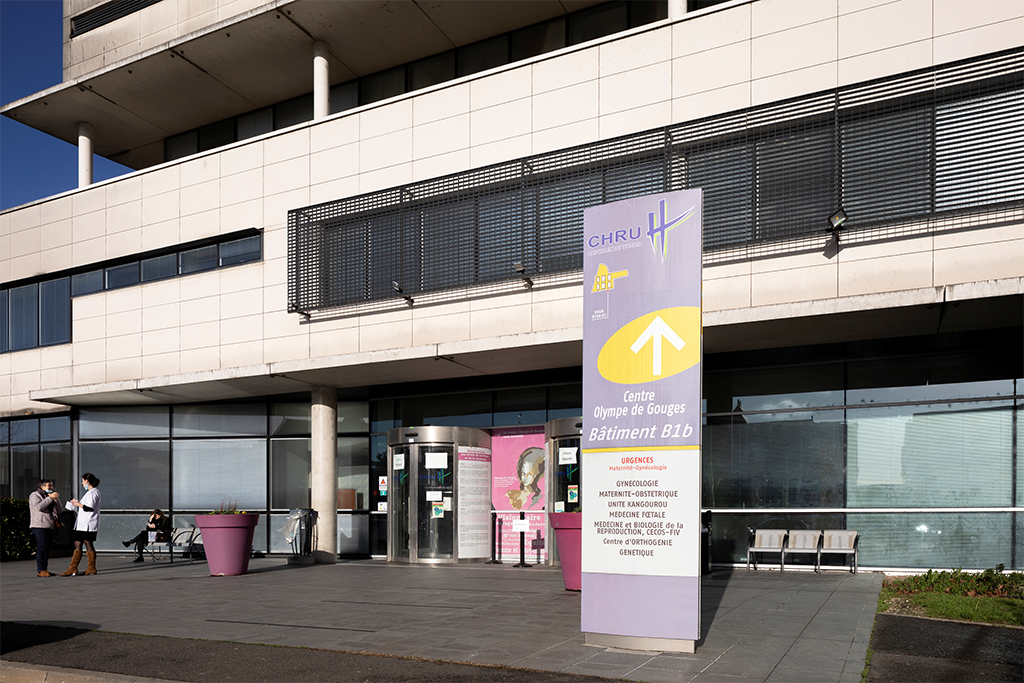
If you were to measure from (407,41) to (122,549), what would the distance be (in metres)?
14.6

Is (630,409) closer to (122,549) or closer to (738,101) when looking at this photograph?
(738,101)

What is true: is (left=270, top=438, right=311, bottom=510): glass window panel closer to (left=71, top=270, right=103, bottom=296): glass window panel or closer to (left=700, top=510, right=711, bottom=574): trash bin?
(left=71, top=270, right=103, bottom=296): glass window panel

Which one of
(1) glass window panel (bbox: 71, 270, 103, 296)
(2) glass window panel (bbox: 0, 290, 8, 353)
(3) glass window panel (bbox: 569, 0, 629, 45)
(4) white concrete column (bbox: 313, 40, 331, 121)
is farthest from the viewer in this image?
(2) glass window panel (bbox: 0, 290, 8, 353)

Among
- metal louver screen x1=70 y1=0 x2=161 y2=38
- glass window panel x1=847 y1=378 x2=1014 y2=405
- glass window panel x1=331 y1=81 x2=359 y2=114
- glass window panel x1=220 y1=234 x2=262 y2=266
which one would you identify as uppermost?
metal louver screen x1=70 y1=0 x2=161 y2=38

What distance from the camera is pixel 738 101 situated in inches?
564

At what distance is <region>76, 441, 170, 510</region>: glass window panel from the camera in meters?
22.7

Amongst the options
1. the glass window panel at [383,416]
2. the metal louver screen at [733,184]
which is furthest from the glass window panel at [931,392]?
the glass window panel at [383,416]

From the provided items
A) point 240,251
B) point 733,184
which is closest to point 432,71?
point 240,251

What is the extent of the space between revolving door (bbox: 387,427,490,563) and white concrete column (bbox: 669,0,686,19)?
8.83 m

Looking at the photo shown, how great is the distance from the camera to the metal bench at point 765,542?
15211 millimetres

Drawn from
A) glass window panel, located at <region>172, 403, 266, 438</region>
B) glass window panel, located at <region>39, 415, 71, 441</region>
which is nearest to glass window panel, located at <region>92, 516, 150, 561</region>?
glass window panel, located at <region>39, 415, 71, 441</region>

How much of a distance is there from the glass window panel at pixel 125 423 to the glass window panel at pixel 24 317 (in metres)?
2.59

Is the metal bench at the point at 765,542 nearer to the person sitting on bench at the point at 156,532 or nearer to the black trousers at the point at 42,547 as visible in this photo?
the person sitting on bench at the point at 156,532

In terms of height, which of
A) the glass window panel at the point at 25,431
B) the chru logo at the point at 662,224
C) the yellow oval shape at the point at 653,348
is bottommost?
the glass window panel at the point at 25,431
